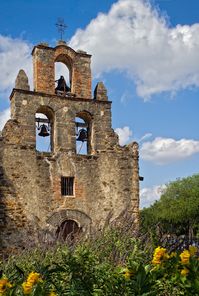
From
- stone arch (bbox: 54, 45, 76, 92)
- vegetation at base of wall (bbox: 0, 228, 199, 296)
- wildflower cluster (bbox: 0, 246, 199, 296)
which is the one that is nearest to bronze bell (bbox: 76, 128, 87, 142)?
stone arch (bbox: 54, 45, 76, 92)

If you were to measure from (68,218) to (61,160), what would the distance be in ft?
7.33

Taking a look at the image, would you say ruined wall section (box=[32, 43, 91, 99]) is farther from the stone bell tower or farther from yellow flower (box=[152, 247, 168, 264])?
yellow flower (box=[152, 247, 168, 264])

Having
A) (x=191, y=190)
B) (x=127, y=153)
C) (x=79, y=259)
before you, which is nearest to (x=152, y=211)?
(x=191, y=190)

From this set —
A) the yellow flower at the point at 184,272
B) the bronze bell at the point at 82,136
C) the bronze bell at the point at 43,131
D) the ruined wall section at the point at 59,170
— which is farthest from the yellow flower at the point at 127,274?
the bronze bell at the point at 82,136

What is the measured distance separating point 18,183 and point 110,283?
549 inches

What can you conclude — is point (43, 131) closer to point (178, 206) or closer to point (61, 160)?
point (61, 160)

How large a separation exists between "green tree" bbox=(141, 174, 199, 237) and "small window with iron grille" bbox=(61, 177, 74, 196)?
17.2 ft

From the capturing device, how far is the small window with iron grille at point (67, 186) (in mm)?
18062

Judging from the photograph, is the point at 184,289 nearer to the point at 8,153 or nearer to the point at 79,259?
the point at 79,259

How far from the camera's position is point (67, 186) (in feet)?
59.5

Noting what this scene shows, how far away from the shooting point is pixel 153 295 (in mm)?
3008

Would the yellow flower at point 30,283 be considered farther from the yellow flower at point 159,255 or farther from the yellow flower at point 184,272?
the yellow flower at point 184,272

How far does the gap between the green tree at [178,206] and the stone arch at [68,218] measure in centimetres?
480

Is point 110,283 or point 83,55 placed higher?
point 83,55
